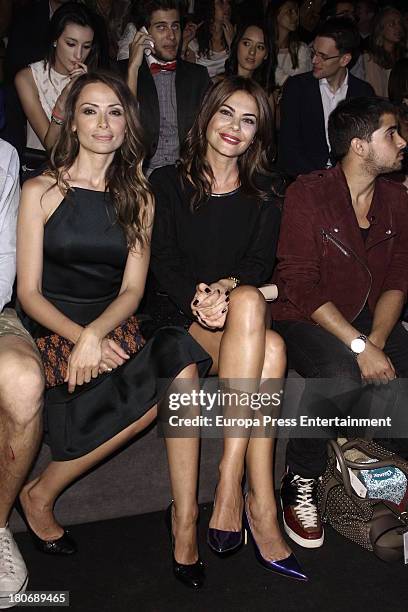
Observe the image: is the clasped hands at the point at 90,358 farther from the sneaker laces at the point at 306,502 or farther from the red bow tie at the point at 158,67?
the red bow tie at the point at 158,67

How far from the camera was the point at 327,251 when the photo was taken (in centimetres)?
282

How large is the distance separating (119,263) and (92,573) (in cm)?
94

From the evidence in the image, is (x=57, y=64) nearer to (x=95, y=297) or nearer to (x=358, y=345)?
(x=95, y=297)

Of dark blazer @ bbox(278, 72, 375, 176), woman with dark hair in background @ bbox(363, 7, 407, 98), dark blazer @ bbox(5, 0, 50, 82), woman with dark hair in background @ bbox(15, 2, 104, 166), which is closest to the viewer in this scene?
woman with dark hair in background @ bbox(15, 2, 104, 166)

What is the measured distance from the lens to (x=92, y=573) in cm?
237

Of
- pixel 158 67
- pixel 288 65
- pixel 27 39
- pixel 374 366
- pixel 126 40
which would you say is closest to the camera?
pixel 374 366

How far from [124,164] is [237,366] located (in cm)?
77

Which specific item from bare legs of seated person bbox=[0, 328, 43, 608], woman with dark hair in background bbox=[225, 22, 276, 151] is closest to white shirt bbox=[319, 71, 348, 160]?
woman with dark hair in background bbox=[225, 22, 276, 151]

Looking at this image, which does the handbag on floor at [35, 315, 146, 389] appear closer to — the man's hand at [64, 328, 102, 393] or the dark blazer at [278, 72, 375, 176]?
the man's hand at [64, 328, 102, 393]

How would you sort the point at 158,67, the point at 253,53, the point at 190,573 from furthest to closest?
the point at 253,53 → the point at 158,67 → the point at 190,573

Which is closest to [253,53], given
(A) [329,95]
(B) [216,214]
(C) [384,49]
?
→ (A) [329,95]

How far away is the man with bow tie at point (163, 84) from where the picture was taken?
12.3 feet

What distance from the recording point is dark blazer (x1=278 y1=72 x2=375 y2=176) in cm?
416

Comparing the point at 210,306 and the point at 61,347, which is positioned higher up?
the point at 210,306
